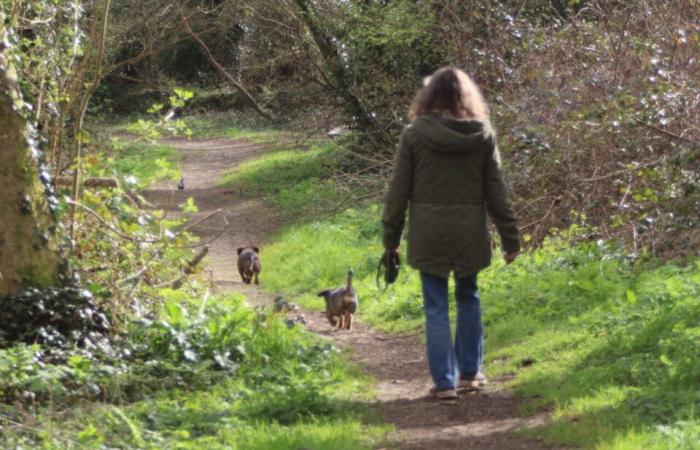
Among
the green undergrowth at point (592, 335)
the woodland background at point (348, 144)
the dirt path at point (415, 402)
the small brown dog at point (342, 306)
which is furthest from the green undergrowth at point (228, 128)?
the small brown dog at point (342, 306)

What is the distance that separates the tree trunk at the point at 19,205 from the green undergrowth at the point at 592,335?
12.5 ft

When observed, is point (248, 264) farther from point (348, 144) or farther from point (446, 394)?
point (446, 394)

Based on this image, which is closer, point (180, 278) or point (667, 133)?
point (180, 278)

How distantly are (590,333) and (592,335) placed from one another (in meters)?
0.06

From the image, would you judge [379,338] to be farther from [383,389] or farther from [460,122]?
[460,122]

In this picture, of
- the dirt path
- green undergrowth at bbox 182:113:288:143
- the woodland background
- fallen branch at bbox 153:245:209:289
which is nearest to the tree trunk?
the woodland background

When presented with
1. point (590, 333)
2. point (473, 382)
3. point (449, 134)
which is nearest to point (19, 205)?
point (449, 134)

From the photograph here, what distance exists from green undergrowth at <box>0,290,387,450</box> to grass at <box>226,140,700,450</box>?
1306 millimetres

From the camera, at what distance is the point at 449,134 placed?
7703 millimetres

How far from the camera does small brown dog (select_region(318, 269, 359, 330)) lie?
12.0m

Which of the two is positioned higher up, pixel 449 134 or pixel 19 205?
pixel 449 134

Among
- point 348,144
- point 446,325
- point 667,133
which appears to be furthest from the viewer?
point 348,144

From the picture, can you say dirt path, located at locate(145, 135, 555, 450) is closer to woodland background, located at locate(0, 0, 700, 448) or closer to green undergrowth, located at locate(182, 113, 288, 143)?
woodland background, located at locate(0, 0, 700, 448)

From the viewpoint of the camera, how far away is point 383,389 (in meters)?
8.94
